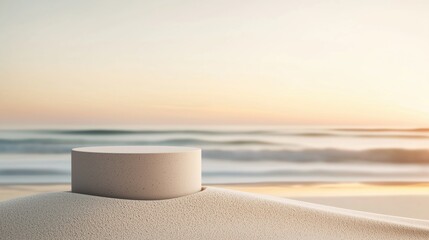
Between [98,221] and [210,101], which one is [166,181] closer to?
[98,221]

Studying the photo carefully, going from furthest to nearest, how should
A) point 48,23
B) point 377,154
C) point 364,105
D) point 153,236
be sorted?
1. point 377,154
2. point 364,105
3. point 48,23
4. point 153,236

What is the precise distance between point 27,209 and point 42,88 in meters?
2.81

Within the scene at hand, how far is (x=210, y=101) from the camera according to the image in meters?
4.50

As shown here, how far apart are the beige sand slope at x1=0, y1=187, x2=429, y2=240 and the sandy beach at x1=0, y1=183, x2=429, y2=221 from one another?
1784 millimetres

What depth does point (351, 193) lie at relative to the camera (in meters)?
4.22

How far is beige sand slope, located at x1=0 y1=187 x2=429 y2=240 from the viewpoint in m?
1.58

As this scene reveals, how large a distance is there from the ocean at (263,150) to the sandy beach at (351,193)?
131mm

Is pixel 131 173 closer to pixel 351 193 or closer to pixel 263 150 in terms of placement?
pixel 351 193

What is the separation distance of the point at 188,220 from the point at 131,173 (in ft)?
0.78

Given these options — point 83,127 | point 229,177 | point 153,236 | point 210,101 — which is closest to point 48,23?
point 83,127

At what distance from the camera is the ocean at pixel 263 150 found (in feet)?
14.8

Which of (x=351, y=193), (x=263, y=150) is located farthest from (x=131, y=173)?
(x=263, y=150)

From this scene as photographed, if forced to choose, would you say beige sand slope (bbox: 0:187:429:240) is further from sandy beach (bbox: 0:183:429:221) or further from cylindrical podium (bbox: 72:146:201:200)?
sandy beach (bbox: 0:183:429:221)

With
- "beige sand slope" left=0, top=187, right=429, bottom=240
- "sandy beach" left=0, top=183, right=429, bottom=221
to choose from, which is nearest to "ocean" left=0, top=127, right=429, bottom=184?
"sandy beach" left=0, top=183, right=429, bottom=221
